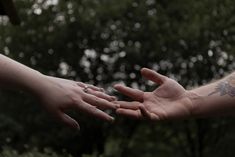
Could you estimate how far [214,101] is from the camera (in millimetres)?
2631

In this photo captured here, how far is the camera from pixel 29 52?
1449cm

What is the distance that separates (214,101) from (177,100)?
170 millimetres

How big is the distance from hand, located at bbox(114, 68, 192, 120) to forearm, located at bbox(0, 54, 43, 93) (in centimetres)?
47

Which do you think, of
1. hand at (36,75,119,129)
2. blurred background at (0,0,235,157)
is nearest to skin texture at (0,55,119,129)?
hand at (36,75,119,129)

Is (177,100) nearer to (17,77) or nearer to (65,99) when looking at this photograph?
(65,99)

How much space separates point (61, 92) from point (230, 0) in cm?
1089

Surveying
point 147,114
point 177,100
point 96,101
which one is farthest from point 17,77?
point 177,100

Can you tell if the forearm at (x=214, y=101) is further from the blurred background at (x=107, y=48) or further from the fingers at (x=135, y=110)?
the blurred background at (x=107, y=48)

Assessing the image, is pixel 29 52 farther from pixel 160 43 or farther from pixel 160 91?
pixel 160 91

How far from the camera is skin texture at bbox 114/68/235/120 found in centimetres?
248

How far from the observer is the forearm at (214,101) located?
103 inches

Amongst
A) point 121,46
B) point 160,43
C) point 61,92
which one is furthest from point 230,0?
point 61,92

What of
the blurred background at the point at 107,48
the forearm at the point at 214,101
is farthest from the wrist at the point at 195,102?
the blurred background at the point at 107,48

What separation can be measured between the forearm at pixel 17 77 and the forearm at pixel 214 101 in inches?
35.3
